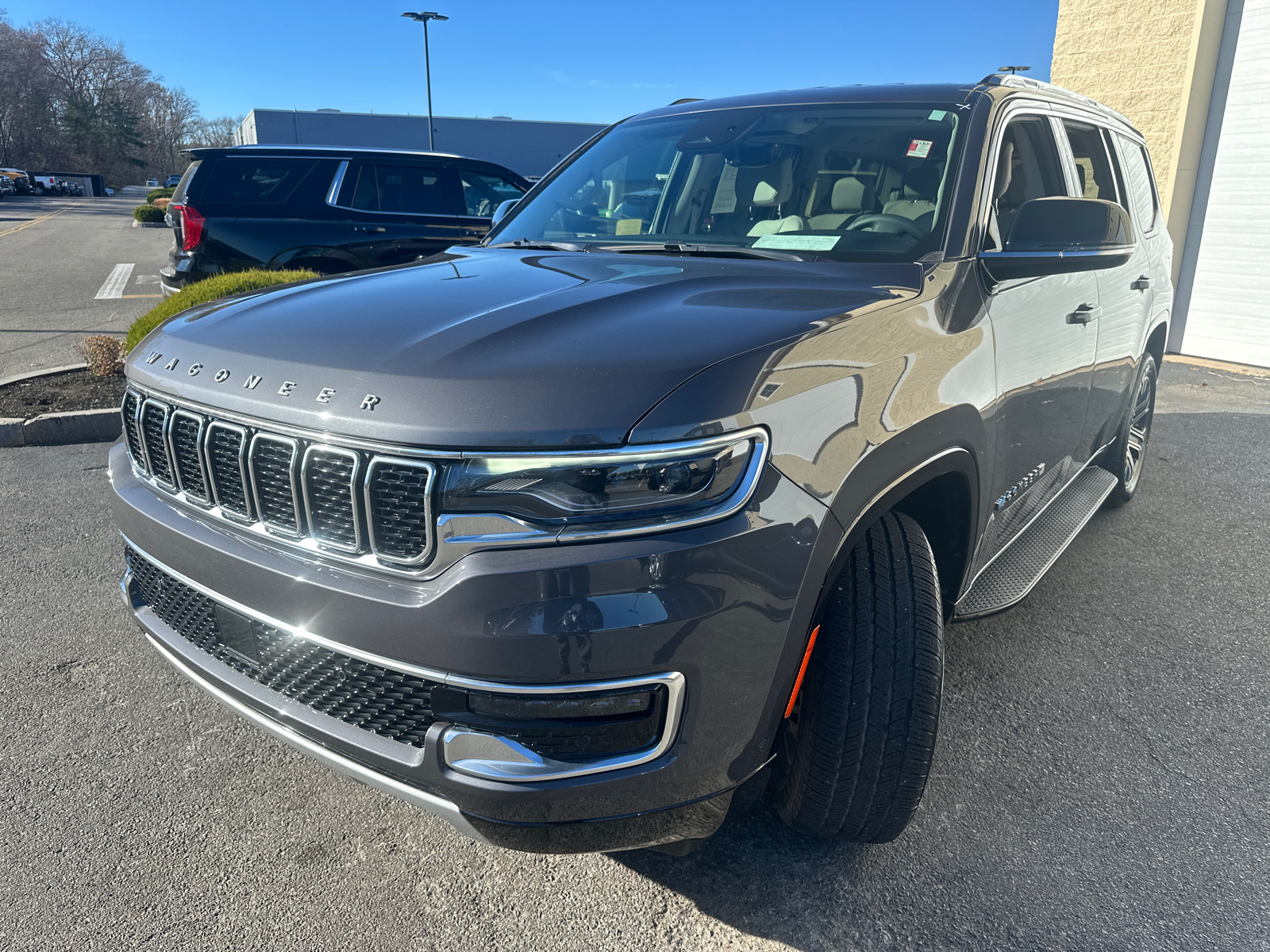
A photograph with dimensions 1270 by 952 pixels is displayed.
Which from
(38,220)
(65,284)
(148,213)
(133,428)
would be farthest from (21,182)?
(133,428)

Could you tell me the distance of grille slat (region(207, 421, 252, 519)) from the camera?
187 centimetres

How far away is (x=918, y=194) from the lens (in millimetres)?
2588

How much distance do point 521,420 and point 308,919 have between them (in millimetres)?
1296

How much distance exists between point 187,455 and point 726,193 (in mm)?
1859

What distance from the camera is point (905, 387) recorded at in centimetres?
195

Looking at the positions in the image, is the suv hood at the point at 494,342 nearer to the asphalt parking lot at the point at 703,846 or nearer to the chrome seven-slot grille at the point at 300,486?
the chrome seven-slot grille at the point at 300,486

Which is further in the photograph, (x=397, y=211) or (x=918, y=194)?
(x=397, y=211)

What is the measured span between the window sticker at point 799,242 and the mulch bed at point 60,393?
4.81 m

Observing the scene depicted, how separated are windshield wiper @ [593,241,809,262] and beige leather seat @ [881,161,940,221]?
0.34 meters

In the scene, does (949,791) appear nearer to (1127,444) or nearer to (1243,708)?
(1243,708)

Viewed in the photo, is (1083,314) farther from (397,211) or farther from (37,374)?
(37,374)

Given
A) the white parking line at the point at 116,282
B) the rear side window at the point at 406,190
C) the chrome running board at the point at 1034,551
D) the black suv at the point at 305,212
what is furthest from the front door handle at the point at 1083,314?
the white parking line at the point at 116,282

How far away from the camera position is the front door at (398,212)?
26.1 feet

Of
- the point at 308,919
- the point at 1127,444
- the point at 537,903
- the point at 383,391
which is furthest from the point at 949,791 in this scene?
the point at 1127,444
